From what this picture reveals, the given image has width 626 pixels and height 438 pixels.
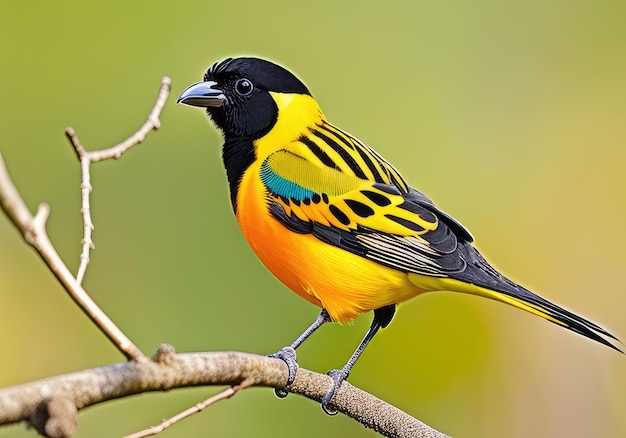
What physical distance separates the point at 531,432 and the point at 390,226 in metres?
0.81

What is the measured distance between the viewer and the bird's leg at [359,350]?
1.45 m

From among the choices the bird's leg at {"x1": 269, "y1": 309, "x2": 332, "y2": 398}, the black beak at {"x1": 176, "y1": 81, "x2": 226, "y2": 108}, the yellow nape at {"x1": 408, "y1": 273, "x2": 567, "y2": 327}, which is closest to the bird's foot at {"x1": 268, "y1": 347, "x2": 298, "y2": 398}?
the bird's leg at {"x1": 269, "y1": 309, "x2": 332, "y2": 398}

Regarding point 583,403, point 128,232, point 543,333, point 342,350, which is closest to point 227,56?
point 128,232

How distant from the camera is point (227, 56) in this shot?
1623 millimetres

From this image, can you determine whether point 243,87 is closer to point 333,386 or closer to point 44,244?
point 333,386

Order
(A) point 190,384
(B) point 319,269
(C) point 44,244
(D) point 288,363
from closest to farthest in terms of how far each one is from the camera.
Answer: (C) point 44,244 → (A) point 190,384 → (D) point 288,363 → (B) point 319,269

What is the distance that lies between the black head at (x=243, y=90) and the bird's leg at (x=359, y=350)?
1.38ft

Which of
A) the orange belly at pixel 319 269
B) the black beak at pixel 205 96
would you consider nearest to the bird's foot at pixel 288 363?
the orange belly at pixel 319 269

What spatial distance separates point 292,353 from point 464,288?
1.04ft

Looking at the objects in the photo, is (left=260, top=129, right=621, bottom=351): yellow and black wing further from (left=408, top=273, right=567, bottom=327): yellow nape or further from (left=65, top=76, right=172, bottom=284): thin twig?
(left=65, top=76, right=172, bottom=284): thin twig

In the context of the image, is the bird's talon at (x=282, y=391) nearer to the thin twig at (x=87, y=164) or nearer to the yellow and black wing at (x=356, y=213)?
the yellow and black wing at (x=356, y=213)

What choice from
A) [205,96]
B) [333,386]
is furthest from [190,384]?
[205,96]

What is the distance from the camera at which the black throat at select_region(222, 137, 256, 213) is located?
1594mm

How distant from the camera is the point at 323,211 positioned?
5.10 ft
